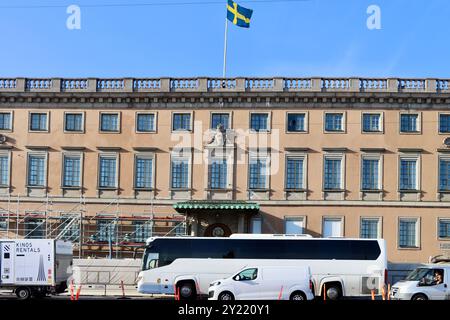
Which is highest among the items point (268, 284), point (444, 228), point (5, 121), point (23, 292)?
point (5, 121)

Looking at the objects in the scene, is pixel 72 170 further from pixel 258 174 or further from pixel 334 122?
pixel 334 122

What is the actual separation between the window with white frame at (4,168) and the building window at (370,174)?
961 inches

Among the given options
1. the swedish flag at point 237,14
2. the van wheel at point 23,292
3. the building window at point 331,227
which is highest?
the swedish flag at point 237,14

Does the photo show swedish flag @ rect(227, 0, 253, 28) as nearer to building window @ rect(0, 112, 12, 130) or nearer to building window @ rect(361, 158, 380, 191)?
building window @ rect(361, 158, 380, 191)

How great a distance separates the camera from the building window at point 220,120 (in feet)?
153

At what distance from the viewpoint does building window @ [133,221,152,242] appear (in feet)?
149

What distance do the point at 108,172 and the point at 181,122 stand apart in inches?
241

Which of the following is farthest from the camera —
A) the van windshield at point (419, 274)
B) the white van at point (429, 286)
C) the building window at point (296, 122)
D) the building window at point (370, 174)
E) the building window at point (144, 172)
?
the building window at point (144, 172)

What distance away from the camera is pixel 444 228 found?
44.8 metres

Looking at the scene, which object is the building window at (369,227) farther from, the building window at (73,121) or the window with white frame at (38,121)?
the window with white frame at (38,121)

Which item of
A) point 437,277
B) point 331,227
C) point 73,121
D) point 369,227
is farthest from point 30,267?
point 369,227

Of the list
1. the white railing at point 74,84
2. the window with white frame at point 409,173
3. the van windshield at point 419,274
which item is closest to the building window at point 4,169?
the white railing at point 74,84

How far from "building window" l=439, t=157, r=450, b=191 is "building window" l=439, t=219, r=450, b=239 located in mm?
2135
